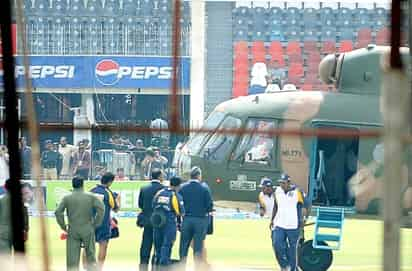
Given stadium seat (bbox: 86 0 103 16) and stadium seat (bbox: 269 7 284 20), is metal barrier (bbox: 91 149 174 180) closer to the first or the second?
stadium seat (bbox: 86 0 103 16)

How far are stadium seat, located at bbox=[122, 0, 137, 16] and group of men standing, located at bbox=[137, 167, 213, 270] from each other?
42.1 inches

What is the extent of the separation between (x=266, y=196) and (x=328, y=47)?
74.5 inches

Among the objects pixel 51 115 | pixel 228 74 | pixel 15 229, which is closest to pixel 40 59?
pixel 51 115

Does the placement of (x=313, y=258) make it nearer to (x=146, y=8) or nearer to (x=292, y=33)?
(x=146, y=8)

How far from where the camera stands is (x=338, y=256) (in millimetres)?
7055

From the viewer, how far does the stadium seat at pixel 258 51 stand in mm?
8719

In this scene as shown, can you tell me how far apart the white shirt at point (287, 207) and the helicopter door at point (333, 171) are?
64 cm

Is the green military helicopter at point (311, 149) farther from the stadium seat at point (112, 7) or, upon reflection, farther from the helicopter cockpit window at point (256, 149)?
the stadium seat at point (112, 7)

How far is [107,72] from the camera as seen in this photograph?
661 centimetres

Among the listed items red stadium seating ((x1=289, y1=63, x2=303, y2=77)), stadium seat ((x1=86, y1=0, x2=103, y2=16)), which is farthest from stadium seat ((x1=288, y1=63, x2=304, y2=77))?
stadium seat ((x1=86, y1=0, x2=103, y2=16))

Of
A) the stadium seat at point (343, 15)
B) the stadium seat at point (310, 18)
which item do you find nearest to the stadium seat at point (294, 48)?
the stadium seat at point (310, 18)

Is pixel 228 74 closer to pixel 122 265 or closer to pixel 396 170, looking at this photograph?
pixel 122 265

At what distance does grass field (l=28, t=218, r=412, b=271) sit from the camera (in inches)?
257

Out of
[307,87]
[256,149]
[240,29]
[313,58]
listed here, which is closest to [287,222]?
[256,149]
